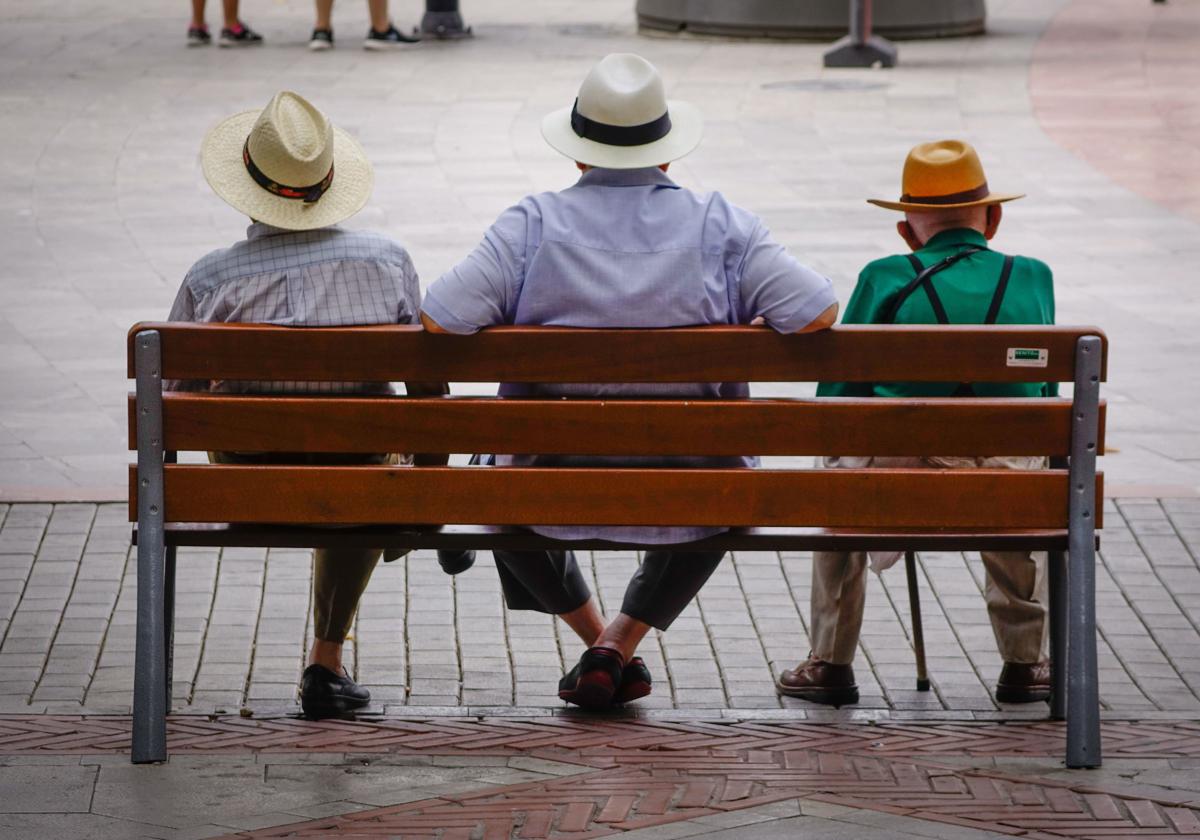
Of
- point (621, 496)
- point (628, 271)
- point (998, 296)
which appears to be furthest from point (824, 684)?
point (628, 271)

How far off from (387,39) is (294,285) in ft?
52.4

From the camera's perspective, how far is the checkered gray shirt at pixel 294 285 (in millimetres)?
4637

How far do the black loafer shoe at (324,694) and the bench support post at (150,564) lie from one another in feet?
1.42

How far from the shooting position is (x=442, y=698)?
5023 mm

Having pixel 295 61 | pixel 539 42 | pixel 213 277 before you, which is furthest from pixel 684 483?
pixel 539 42

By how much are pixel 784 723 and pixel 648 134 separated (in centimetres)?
144

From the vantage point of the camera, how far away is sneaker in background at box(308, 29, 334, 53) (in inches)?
774

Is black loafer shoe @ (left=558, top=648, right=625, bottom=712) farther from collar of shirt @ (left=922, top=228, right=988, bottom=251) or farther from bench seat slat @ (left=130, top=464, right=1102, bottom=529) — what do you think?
collar of shirt @ (left=922, top=228, right=988, bottom=251)

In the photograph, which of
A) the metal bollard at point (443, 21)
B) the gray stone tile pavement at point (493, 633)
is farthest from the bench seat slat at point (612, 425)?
the metal bollard at point (443, 21)

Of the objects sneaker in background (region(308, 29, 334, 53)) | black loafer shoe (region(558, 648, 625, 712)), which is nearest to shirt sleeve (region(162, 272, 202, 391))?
black loafer shoe (region(558, 648, 625, 712))

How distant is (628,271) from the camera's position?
452cm

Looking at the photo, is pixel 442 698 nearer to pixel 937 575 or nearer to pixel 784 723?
pixel 784 723

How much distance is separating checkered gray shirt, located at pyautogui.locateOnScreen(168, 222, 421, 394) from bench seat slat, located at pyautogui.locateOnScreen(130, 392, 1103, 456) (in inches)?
10.5

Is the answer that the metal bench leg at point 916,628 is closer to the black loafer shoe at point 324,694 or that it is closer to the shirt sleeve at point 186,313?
the black loafer shoe at point 324,694
